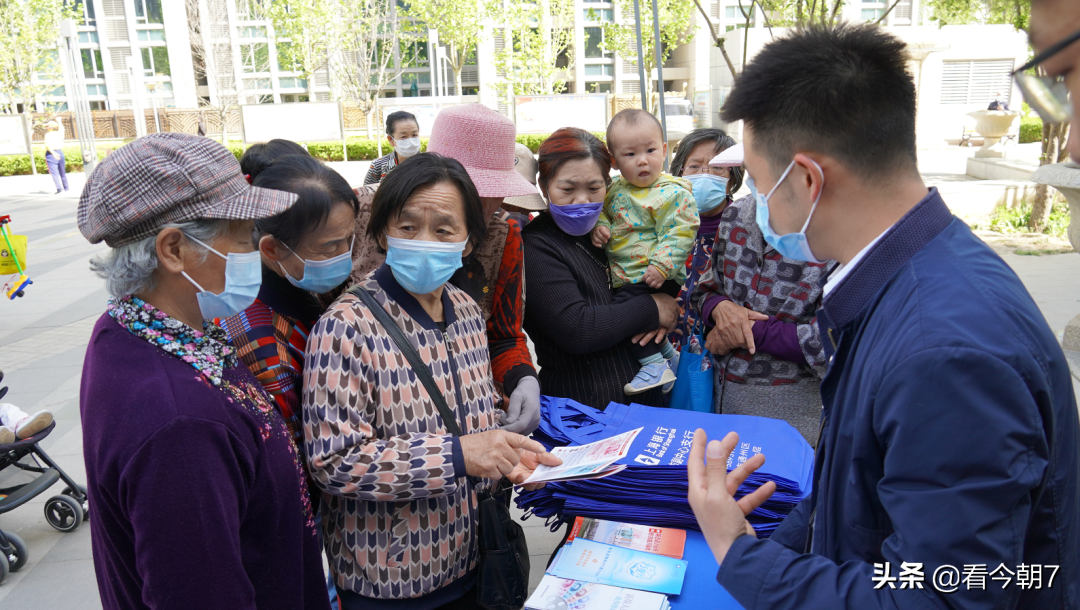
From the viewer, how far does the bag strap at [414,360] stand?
5.60 ft

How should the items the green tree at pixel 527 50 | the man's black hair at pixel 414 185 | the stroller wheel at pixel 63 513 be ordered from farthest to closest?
the green tree at pixel 527 50 → the stroller wheel at pixel 63 513 → the man's black hair at pixel 414 185

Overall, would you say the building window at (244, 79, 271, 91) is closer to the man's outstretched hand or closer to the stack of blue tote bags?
the stack of blue tote bags

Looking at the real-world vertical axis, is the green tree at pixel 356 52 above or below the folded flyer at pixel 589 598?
above

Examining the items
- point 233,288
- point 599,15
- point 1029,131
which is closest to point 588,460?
point 233,288

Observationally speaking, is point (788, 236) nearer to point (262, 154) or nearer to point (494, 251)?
point (494, 251)

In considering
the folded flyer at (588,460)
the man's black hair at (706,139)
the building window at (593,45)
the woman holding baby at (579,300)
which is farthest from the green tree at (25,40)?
the folded flyer at (588,460)

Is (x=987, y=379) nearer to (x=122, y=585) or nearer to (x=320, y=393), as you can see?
(x=320, y=393)

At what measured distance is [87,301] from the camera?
805 cm

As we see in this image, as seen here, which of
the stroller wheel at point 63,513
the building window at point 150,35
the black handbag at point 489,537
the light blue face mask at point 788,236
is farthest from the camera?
the building window at point 150,35

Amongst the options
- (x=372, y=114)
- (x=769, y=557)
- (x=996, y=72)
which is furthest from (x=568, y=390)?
(x=372, y=114)

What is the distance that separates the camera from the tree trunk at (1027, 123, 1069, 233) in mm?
9039

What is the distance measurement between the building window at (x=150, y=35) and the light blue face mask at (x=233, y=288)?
1666 inches

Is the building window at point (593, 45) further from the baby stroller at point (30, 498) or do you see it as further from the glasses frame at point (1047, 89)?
the glasses frame at point (1047, 89)

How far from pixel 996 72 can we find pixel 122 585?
2878 cm
